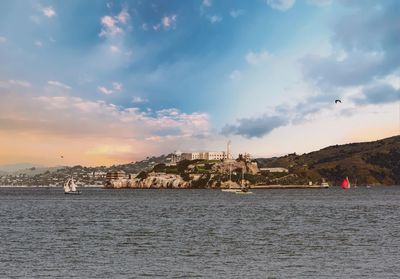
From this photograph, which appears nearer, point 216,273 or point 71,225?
point 216,273

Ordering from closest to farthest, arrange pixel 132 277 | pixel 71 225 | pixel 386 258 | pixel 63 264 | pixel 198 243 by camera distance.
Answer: pixel 132 277 < pixel 63 264 < pixel 386 258 < pixel 198 243 < pixel 71 225

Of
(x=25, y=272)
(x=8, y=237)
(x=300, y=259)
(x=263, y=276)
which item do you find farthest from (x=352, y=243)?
(x=8, y=237)

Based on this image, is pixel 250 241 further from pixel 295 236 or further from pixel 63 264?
pixel 63 264

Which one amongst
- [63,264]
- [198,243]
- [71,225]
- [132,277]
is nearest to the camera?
[132,277]

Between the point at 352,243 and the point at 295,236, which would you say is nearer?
the point at 352,243

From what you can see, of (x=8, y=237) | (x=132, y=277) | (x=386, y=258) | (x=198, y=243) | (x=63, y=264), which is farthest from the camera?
(x=8, y=237)

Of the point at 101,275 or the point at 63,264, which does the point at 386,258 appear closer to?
the point at 101,275

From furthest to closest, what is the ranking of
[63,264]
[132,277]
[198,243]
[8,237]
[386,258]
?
[8,237]
[198,243]
[386,258]
[63,264]
[132,277]

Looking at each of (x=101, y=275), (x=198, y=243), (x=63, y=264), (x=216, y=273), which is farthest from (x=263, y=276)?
(x=198, y=243)
